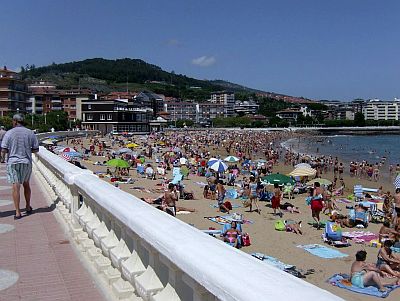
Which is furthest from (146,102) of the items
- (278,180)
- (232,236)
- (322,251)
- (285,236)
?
(322,251)

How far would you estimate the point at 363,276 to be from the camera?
9047mm

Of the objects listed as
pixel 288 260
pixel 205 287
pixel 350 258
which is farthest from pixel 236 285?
pixel 350 258

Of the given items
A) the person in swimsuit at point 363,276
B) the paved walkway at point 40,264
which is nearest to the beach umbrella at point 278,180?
the person in swimsuit at point 363,276

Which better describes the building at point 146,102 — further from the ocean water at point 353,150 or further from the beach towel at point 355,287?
the beach towel at point 355,287

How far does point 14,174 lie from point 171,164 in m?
29.1

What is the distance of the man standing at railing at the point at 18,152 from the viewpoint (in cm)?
593

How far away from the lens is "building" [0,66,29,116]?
78.5 meters

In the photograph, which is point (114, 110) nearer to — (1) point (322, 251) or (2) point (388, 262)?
(1) point (322, 251)

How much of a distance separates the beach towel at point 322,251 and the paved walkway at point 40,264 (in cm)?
751

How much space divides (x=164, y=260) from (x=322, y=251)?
1014 cm

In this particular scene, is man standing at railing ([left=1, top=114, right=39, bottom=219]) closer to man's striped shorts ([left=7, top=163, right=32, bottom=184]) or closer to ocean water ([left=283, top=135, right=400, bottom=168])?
man's striped shorts ([left=7, top=163, right=32, bottom=184])

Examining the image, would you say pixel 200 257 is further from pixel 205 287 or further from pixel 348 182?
pixel 348 182

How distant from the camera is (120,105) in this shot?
3625 inches

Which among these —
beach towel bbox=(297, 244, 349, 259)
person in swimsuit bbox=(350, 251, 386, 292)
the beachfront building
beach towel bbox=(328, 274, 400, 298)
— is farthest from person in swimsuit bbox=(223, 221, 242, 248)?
the beachfront building
